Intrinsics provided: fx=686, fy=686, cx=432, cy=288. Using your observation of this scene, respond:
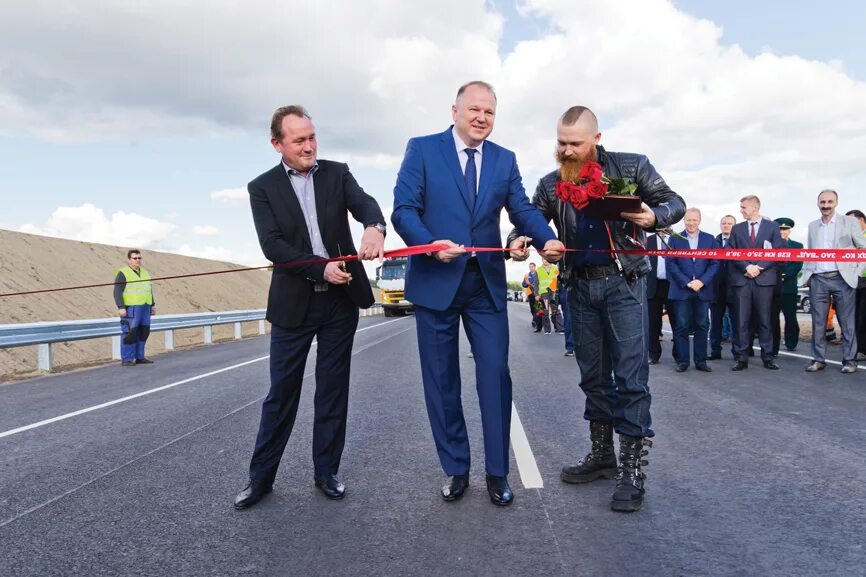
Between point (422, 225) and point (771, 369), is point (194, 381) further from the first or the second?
point (771, 369)

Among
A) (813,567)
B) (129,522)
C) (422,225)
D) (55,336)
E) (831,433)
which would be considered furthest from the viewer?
(55,336)

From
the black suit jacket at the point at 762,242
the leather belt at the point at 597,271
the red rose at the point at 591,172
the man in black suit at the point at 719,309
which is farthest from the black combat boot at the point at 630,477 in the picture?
the man in black suit at the point at 719,309

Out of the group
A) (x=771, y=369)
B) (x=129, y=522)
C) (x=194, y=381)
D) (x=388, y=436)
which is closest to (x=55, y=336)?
(x=194, y=381)

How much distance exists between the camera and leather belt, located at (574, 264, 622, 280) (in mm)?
3826

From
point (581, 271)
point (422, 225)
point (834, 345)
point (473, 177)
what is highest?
point (473, 177)

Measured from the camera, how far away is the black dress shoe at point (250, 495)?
3674 millimetres

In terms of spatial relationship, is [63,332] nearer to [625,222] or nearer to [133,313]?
[133,313]

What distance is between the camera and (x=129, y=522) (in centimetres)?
346

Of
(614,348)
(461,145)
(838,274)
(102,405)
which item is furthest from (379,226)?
(838,274)

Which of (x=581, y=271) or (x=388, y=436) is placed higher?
(x=581, y=271)

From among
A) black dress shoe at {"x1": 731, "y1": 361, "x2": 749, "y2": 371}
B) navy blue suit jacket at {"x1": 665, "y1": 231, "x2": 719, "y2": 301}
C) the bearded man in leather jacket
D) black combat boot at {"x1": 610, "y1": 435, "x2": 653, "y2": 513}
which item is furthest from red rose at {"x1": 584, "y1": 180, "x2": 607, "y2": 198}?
black dress shoe at {"x1": 731, "y1": 361, "x2": 749, "y2": 371}

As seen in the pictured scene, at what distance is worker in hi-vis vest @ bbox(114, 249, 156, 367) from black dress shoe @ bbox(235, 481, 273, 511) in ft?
30.8

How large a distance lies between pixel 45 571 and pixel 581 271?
9.85 feet

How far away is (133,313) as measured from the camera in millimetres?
12508
